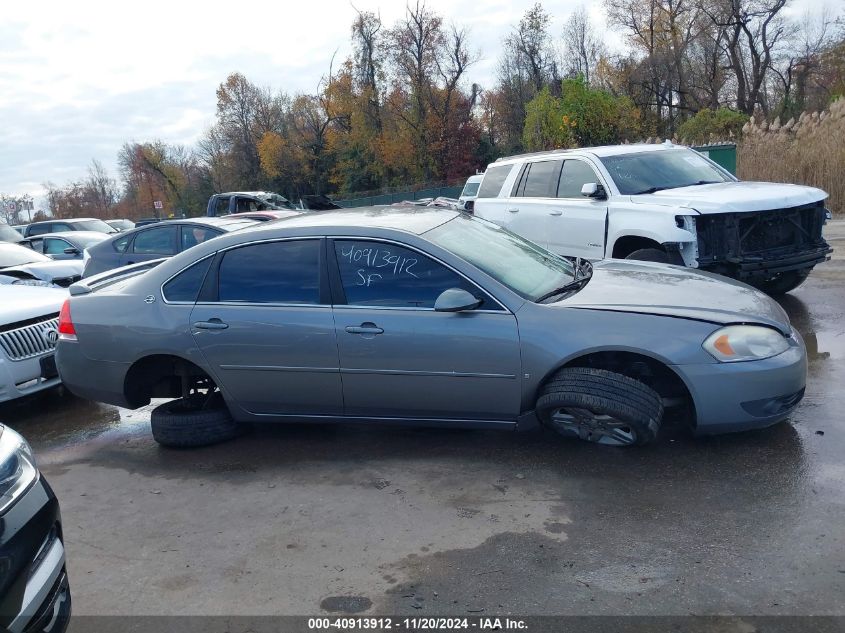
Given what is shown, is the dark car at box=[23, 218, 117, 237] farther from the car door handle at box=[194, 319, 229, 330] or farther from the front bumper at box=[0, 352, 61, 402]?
the car door handle at box=[194, 319, 229, 330]

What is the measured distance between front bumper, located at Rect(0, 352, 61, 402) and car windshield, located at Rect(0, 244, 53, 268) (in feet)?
17.0

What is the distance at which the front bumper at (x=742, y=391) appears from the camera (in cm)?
401

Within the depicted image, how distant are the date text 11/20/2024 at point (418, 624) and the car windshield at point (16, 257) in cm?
948

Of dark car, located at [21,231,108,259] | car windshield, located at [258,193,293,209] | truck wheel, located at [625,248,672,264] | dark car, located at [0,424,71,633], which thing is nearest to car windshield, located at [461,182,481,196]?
car windshield, located at [258,193,293,209]

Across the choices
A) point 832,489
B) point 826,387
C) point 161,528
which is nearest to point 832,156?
point 826,387

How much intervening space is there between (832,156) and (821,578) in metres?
14.9

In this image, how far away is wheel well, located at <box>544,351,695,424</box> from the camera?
13.9 feet

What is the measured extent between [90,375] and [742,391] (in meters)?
4.36

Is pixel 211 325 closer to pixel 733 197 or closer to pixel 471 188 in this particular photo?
pixel 733 197

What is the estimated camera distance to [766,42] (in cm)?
4400

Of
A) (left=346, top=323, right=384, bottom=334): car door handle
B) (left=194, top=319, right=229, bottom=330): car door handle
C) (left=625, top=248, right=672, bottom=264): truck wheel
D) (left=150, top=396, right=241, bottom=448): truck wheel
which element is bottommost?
(left=150, top=396, right=241, bottom=448): truck wheel

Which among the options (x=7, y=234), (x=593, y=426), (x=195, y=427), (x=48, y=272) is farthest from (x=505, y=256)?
(x=7, y=234)

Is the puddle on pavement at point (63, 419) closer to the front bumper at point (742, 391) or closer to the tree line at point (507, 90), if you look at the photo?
the front bumper at point (742, 391)

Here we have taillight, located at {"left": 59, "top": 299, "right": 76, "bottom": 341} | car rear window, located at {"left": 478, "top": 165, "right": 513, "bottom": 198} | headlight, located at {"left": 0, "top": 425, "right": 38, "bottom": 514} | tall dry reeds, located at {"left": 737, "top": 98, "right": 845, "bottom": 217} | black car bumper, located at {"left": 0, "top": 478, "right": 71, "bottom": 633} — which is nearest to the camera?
black car bumper, located at {"left": 0, "top": 478, "right": 71, "bottom": 633}
